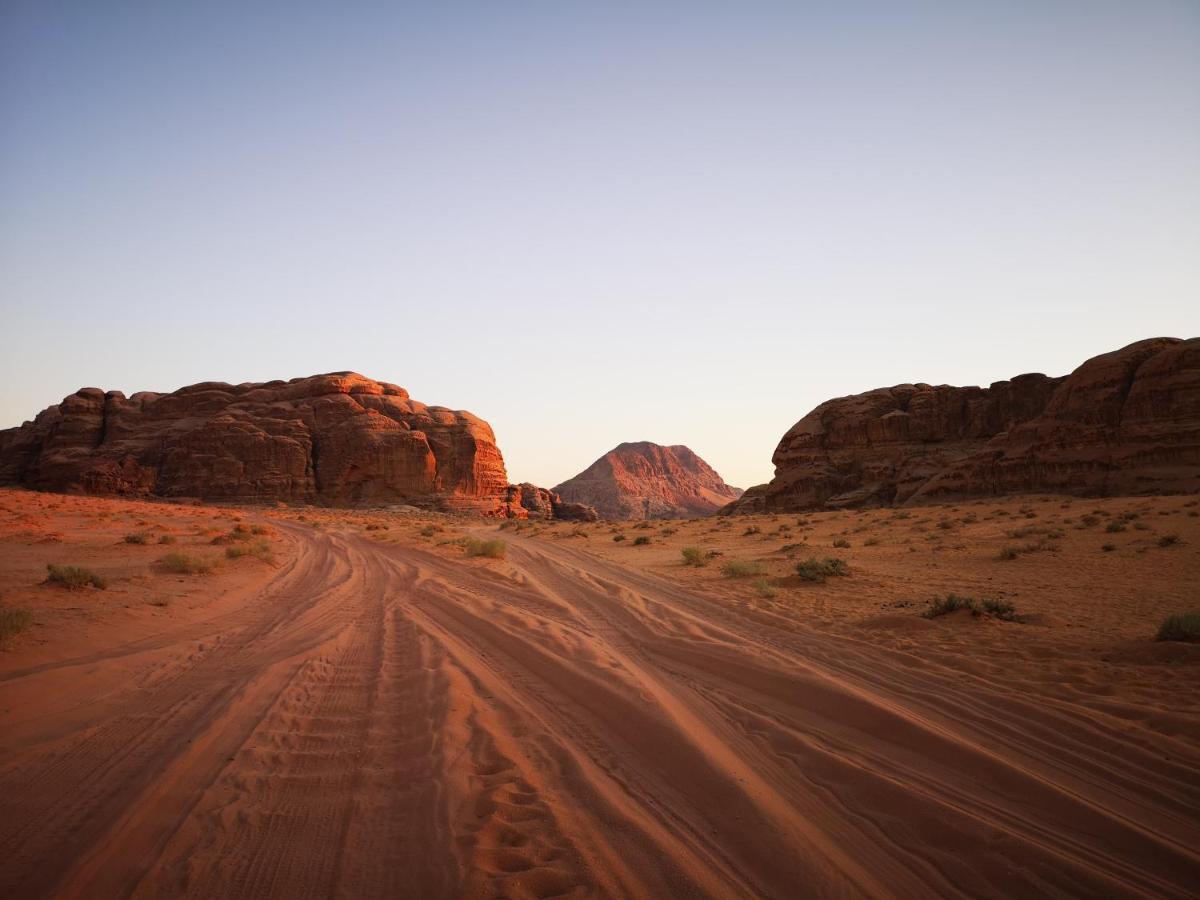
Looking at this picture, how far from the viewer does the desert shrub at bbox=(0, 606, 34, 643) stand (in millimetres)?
6633

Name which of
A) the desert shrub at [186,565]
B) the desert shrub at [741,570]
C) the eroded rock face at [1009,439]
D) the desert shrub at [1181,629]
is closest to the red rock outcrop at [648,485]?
the eroded rock face at [1009,439]

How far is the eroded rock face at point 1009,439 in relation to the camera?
38844 millimetres

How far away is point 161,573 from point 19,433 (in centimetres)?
9662

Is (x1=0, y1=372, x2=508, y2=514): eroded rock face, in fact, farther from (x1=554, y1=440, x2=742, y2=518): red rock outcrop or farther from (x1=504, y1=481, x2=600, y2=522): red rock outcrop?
(x1=554, y1=440, x2=742, y2=518): red rock outcrop

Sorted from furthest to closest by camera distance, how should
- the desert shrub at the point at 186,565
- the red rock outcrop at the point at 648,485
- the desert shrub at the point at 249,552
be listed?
1. the red rock outcrop at the point at 648,485
2. the desert shrub at the point at 249,552
3. the desert shrub at the point at 186,565

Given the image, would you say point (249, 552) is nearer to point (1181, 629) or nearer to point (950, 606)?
point (950, 606)

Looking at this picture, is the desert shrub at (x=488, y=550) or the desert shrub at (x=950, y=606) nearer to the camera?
the desert shrub at (x=950, y=606)

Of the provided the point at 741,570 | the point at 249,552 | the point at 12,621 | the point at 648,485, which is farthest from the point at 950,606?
the point at 648,485

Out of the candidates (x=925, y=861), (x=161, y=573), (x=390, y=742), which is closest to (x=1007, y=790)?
(x=925, y=861)

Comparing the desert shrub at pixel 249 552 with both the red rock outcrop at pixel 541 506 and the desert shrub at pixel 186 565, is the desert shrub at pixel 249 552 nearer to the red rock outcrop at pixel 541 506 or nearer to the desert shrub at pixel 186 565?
the desert shrub at pixel 186 565

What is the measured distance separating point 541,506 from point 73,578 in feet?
256

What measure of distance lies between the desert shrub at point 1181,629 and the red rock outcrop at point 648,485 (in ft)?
401

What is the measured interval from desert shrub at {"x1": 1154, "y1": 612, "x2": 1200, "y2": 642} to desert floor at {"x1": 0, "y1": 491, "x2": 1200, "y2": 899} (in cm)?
43

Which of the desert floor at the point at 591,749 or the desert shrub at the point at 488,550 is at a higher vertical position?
the desert shrub at the point at 488,550
